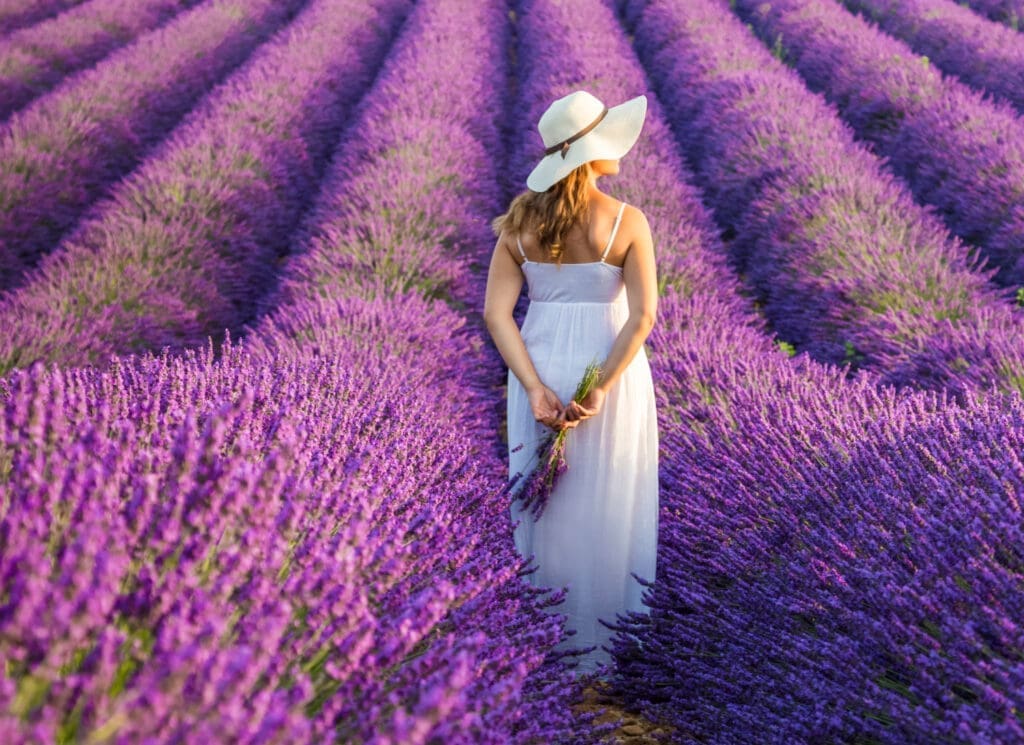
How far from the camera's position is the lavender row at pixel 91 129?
5.56 meters

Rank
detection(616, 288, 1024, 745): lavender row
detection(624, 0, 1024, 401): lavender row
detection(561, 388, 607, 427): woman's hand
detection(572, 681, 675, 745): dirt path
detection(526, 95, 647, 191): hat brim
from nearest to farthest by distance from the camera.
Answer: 1. detection(616, 288, 1024, 745): lavender row
2. detection(572, 681, 675, 745): dirt path
3. detection(526, 95, 647, 191): hat brim
4. detection(561, 388, 607, 427): woman's hand
5. detection(624, 0, 1024, 401): lavender row

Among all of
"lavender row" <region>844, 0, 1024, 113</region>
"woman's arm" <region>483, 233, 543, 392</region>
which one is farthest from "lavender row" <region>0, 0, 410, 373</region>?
"lavender row" <region>844, 0, 1024, 113</region>

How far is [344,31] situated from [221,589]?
1082 cm

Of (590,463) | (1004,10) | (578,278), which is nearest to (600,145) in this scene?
(578,278)

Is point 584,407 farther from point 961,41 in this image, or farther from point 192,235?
point 961,41

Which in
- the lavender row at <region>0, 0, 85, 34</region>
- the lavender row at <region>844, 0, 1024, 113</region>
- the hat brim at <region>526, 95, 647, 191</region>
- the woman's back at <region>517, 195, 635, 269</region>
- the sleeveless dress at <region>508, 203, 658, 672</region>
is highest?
the hat brim at <region>526, 95, 647, 191</region>

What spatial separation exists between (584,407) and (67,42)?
10.0 metres

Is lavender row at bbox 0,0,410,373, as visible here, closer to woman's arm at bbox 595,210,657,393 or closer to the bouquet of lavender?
the bouquet of lavender

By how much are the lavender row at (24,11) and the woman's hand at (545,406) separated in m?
11.9

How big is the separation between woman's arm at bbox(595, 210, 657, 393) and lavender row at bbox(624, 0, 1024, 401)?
1.30m

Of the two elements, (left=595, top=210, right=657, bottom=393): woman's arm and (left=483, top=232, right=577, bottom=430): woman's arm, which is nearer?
(left=595, top=210, right=657, bottom=393): woman's arm

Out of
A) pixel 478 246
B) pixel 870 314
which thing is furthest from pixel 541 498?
pixel 478 246

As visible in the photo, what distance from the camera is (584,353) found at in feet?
7.90

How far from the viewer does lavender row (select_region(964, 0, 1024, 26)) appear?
10.2m
